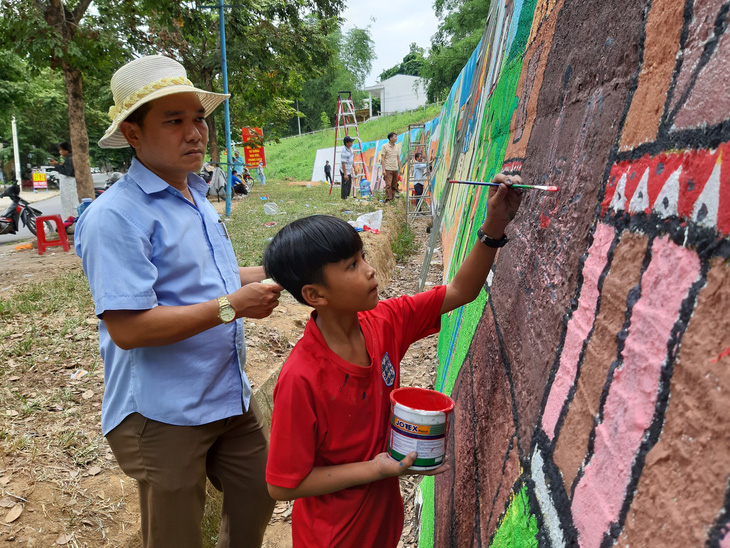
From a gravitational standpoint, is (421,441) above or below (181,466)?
above

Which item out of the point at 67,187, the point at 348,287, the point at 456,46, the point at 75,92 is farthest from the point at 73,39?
the point at 456,46

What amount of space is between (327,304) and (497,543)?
727 mm

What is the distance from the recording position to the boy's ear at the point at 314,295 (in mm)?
1428

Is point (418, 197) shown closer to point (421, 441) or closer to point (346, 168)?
point (346, 168)

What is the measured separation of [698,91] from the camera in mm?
732

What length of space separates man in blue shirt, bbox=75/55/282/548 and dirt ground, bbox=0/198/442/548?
96 cm

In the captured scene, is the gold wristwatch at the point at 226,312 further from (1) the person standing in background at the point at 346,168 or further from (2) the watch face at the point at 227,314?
(1) the person standing in background at the point at 346,168

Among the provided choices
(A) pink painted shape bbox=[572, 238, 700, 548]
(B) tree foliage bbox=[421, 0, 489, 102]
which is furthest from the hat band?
(B) tree foliage bbox=[421, 0, 489, 102]

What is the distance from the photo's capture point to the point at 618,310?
2.74ft

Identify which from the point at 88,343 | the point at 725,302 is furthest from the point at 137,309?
the point at 88,343

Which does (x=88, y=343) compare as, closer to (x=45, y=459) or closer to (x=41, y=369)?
(x=41, y=369)

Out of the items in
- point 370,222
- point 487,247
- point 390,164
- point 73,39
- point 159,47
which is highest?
point 159,47

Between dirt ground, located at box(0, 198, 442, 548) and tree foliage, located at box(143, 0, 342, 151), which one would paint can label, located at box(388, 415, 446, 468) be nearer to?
dirt ground, located at box(0, 198, 442, 548)

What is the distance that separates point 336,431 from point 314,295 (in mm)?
386
